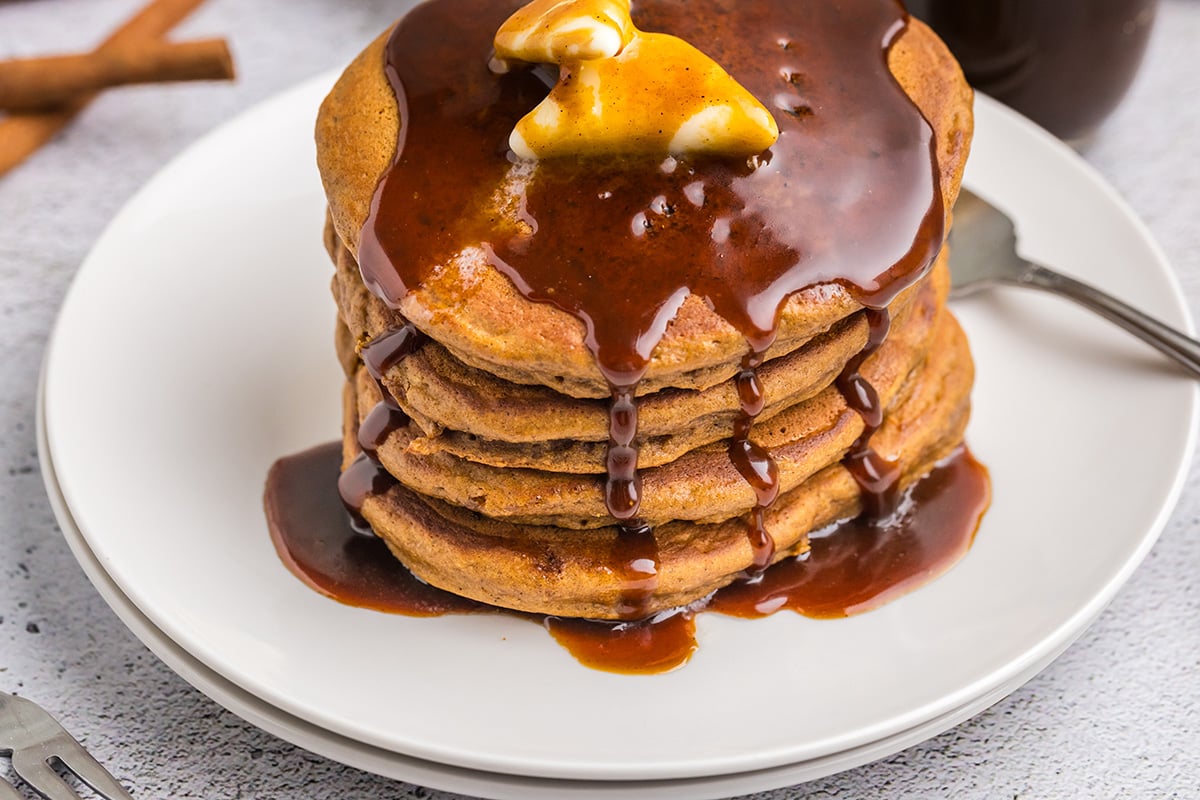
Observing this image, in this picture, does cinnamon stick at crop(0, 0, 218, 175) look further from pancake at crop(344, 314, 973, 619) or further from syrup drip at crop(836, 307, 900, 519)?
syrup drip at crop(836, 307, 900, 519)

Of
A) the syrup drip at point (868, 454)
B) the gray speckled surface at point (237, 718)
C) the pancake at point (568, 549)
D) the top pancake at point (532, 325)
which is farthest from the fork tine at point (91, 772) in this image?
the syrup drip at point (868, 454)

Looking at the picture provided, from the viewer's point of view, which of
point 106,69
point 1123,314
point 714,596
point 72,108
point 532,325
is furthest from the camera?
point 72,108

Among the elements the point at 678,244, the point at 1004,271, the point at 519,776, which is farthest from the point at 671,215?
the point at 1004,271

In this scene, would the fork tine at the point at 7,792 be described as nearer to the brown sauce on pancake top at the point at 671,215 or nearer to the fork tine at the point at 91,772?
the fork tine at the point at 91,772

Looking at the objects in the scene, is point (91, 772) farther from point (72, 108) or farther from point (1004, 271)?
point (72, 108)

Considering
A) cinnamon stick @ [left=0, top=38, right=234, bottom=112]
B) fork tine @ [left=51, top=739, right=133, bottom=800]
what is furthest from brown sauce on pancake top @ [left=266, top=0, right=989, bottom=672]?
cinnamon stick @ [left=0, top=38, right=234, bottom=112]

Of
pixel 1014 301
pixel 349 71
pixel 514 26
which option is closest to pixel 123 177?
pixel 349 71
